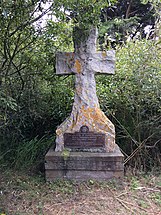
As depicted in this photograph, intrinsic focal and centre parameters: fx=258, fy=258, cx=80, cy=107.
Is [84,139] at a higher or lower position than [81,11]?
lower

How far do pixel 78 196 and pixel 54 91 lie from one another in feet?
6.79

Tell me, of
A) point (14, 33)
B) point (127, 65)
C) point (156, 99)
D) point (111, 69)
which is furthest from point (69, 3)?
point (156, 99)

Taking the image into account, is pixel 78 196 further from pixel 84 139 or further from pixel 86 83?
pixel 86 83

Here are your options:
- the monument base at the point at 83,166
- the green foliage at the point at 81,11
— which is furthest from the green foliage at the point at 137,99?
the green foliage at the point at 81,11

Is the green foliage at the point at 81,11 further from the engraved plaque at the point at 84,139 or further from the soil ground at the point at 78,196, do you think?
the soil ground at the point at 78,196

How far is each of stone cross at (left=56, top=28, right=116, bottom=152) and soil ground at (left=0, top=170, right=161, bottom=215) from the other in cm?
58

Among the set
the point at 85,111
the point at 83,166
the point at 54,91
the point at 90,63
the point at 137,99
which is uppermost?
the point at 90,63

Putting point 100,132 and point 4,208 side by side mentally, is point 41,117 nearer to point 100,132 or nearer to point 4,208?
point 100,132

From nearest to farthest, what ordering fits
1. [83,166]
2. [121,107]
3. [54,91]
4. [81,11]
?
[81,11] → [83,166] → [121,107] → [54,91]

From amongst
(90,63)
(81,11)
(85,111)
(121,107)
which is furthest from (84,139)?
(81,11)

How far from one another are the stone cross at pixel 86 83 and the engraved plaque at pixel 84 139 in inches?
2.1

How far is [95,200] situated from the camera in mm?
3186

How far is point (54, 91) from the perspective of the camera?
4711 mm

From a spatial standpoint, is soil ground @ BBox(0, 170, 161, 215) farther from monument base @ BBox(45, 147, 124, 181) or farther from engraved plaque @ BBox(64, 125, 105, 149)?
engraved plaque @ BBox(64, 125, 105, 149)
